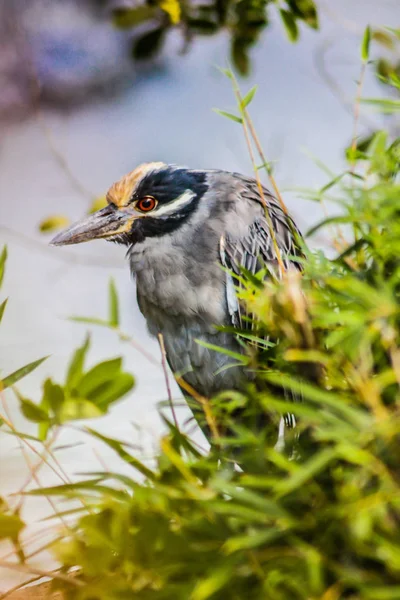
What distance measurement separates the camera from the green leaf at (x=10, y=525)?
422 millimetres

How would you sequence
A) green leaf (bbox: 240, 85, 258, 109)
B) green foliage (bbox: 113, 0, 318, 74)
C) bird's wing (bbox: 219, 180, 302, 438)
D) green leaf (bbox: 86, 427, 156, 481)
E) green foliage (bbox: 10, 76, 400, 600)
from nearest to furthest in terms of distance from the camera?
green foliage (bbox: 10, 76, 400, 600)
green leaf (bbox: 86, 427, 156, 481)
green leaf (bbox: 240, 85, 258, 109)
bird's wing (bbox: 219, 180, 302, 438)
green foliage (bbox: 113, 0, 318, 74)

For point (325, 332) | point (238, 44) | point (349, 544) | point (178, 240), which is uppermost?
point (238, 44)

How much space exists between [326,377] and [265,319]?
57 mm

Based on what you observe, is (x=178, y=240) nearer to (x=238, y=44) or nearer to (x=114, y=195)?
(x=114, y=195)

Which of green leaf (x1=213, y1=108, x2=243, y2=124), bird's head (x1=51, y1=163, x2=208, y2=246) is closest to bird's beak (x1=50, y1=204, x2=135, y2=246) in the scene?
bird's head (x1=51, y1=163, x2=208, y2=246)

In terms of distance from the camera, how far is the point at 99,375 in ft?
1.47

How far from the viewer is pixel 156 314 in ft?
3.65

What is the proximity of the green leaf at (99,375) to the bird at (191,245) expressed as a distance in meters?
0.57

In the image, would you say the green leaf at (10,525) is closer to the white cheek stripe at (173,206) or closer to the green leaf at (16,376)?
the green leaf at (16,376)

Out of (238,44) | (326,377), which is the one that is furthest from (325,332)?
(238,44)

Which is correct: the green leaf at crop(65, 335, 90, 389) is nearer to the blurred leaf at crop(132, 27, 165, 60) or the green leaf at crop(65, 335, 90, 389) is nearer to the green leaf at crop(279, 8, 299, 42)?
the green leaf at crop(279, 8, 299, 42)

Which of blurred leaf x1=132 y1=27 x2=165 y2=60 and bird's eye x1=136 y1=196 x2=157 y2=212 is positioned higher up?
blurred leaf x1=132 y1=27 x2=165 y2=60

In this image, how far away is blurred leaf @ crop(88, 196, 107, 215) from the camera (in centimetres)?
112

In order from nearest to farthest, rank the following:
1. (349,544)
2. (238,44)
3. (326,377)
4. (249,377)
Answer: (349,544)
(326,377)
(249,377)
(238,44)
